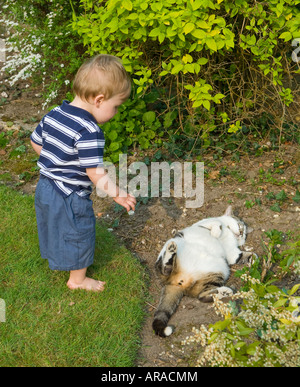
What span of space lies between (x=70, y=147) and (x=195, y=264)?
3.94ft

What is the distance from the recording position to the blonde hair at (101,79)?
269cm

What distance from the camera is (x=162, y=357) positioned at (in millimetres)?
2682

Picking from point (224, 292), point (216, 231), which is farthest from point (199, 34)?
point (224, 292)

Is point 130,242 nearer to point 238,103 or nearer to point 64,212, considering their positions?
point 64,212

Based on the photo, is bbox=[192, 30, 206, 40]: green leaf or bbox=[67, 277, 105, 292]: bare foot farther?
bbox=[192, 30, 206, 40]: green leaf

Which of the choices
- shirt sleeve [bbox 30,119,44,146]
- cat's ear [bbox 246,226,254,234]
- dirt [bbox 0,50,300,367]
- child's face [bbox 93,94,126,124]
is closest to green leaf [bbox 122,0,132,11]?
child's face [bbox 93,94,126,124]

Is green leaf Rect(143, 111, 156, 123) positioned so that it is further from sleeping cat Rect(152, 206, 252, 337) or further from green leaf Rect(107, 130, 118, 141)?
sleeping cat Rect(152, 206, 252, 337)

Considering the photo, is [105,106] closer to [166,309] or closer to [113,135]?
[166,309]

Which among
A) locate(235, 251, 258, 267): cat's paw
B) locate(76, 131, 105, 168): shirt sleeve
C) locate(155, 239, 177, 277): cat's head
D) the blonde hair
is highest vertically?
the blonde hair

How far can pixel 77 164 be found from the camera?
9.15 ft

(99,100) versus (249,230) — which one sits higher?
(99,100)

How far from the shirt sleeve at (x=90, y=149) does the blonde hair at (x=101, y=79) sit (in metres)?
0.26

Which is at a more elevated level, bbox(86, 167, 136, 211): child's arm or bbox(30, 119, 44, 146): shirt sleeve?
bbox(30, 119, 44, 146): shirt sleeve

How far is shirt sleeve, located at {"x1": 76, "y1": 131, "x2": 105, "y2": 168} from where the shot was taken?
2.67 meters
